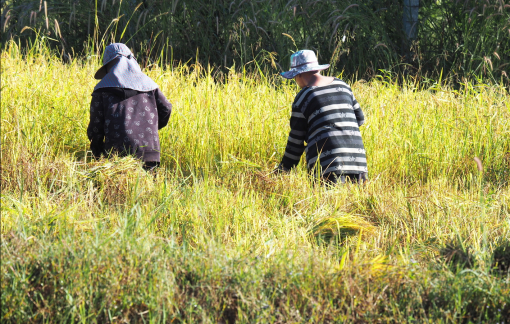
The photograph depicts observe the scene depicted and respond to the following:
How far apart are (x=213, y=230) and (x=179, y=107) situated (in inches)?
63.2

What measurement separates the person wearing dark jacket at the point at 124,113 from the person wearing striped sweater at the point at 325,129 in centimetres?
84

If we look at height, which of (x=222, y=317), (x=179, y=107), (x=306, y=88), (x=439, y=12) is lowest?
(x=222, y=317)

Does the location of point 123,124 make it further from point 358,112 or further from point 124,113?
point 358,112

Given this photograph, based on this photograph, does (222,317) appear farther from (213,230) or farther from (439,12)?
(439,12)

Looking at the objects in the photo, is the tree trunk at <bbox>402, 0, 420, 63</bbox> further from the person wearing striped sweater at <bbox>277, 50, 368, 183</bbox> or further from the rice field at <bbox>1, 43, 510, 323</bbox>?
the person wearing striped sweater at <bbox>277, 50, 368, 183</bbox>

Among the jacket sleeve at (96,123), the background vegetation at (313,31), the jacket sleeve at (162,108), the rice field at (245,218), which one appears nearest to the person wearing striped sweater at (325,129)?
the rice field at (245,218)

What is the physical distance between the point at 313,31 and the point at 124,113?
11.2 ft

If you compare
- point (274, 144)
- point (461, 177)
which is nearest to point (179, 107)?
point (274, 144)

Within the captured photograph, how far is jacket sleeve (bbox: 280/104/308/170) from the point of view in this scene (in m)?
3.38

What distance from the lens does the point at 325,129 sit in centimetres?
328

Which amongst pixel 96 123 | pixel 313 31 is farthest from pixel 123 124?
pixel 313 31

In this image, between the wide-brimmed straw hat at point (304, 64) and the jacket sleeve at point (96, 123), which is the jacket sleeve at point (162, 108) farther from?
the wide-brimmed straw hat at point (304, 64)

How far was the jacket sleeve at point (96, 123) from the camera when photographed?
10.8ft

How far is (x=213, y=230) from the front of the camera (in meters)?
2.61
